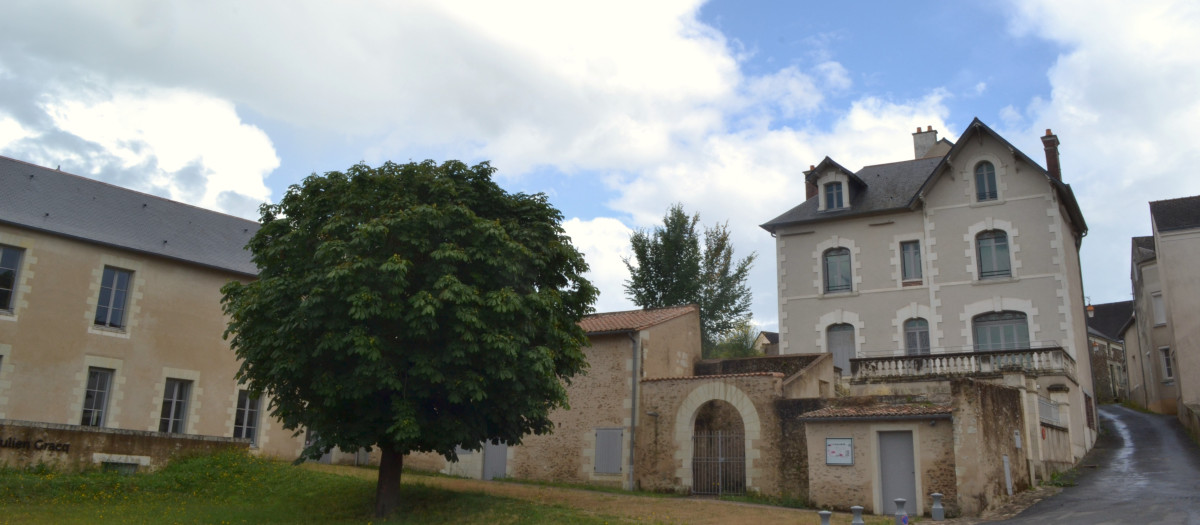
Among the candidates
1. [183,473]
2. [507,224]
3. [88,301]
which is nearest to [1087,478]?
[507,224]

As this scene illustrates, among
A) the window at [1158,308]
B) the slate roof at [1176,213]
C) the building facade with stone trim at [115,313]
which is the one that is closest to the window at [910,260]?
the slate roof at [1176,213]

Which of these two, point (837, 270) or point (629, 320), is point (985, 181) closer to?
point (837, 270)

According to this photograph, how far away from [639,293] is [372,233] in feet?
76.5

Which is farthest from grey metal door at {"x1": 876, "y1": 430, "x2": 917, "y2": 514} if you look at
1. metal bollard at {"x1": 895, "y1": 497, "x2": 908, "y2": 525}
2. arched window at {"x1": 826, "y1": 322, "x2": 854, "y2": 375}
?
arched window at {"x1": 826, "y1": 322, "x2": 854, "y2": 375}

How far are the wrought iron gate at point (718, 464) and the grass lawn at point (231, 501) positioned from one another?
5.20m

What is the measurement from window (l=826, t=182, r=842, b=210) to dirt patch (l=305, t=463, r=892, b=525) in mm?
12592

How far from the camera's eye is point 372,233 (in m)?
13.4

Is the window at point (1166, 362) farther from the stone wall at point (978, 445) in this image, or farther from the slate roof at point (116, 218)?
the slate roof at point (116, 218)

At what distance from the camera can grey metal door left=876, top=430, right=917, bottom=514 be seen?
15.0 metres

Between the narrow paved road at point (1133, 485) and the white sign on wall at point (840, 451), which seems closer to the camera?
the narrow paved road at point (1133, 485)

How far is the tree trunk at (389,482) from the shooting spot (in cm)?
1427

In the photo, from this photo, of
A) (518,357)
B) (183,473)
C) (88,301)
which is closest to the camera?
(518,357)

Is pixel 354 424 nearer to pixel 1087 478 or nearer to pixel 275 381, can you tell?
pixel 275 381

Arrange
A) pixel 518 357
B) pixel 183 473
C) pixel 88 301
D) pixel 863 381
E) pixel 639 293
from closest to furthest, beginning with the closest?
pixel 518 357 < pixel 183 473 < pixel 88 301 < pixel 863 381 < pixel 639 293
